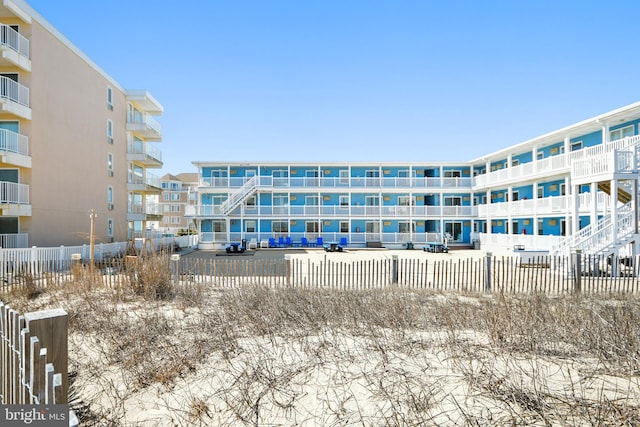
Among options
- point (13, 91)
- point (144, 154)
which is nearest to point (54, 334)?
point (13, 91)

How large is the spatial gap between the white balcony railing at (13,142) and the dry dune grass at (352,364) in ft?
49.3

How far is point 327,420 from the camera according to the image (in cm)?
375

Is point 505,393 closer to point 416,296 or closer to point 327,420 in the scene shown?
point 327,420

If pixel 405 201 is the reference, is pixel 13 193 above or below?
below

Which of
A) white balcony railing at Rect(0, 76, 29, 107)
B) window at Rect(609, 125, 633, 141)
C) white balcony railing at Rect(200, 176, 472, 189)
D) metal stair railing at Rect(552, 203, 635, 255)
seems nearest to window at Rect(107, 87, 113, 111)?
white balcony railing at Rect(0, 76, 29, 107)

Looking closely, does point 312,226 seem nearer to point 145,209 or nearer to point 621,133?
point 145,209

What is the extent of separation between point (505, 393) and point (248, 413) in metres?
3.11

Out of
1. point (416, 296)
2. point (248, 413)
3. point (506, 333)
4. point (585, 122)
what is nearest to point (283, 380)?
point (248, 413)

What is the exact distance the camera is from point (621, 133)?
22.0m

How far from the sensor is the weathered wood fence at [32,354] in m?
2.78

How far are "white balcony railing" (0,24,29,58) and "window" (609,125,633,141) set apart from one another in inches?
1441

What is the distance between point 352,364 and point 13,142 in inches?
908

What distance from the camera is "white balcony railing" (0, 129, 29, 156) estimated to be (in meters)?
18.1

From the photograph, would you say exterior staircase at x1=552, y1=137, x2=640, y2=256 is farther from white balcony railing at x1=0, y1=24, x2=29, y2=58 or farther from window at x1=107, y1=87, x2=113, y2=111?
window at x1=107, y1=87, x2=113, y2=111
